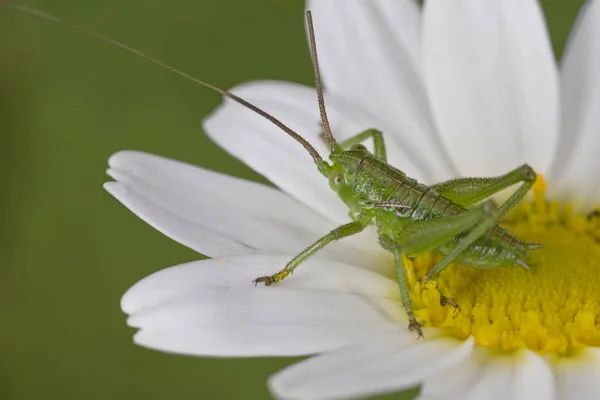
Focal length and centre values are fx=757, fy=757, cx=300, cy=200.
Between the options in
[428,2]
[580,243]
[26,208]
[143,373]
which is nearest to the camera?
[580,243]

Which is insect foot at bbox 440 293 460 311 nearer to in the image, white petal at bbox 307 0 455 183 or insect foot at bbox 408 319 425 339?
insect foot at bbox 408 319 425 339

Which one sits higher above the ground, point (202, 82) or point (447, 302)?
point (202, 82)

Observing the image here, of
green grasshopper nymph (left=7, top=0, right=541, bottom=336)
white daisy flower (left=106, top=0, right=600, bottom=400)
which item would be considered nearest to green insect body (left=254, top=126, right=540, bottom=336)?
green grasshopper nymph (left=7, top=0, right=541, bottom=336)

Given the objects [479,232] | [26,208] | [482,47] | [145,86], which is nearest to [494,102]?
[482,47]

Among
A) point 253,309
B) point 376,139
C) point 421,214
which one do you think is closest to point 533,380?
point 421,214

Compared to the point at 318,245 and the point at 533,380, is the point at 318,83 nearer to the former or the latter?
the point at 318,245

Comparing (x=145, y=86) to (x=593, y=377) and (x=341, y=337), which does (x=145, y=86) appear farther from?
(x=593, y=377)
